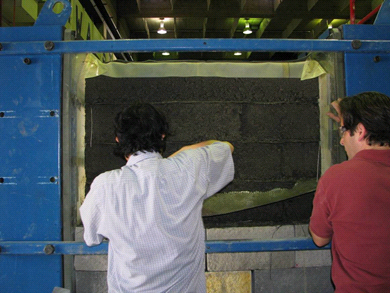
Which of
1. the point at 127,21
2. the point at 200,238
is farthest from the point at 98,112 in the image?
the point at 127,21

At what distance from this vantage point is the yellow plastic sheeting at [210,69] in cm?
222

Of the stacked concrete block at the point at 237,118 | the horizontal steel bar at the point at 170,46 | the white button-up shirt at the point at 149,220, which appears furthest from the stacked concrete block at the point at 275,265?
the horizontal steel bar at the point at 170,46

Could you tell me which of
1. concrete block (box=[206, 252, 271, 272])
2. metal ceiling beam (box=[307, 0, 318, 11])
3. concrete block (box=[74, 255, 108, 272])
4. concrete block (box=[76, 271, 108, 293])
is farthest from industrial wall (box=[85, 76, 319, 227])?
metal ceiling beam (box=[307, 0, 318, 11])

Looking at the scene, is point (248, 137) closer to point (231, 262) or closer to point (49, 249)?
point (231, 262)

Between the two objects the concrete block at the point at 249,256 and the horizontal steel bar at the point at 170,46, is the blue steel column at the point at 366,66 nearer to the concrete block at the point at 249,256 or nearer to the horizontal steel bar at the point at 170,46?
the horizontal steel bar at the point at 170,46

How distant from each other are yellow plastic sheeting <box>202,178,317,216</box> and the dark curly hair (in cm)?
90

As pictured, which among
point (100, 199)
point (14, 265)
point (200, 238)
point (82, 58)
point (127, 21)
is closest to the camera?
point (100, 199)

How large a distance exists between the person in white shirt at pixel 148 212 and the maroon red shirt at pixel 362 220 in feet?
1.83

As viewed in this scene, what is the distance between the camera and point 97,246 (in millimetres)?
1748

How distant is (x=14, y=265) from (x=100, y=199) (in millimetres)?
998

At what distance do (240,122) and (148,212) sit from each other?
45.6 inches

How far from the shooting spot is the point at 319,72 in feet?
7.11

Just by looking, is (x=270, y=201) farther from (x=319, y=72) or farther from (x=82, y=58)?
(x=82, y=58)

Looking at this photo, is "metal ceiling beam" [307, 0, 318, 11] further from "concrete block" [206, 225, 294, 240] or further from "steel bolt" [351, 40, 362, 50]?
"concrete block" [206, 225, 294, 240]
